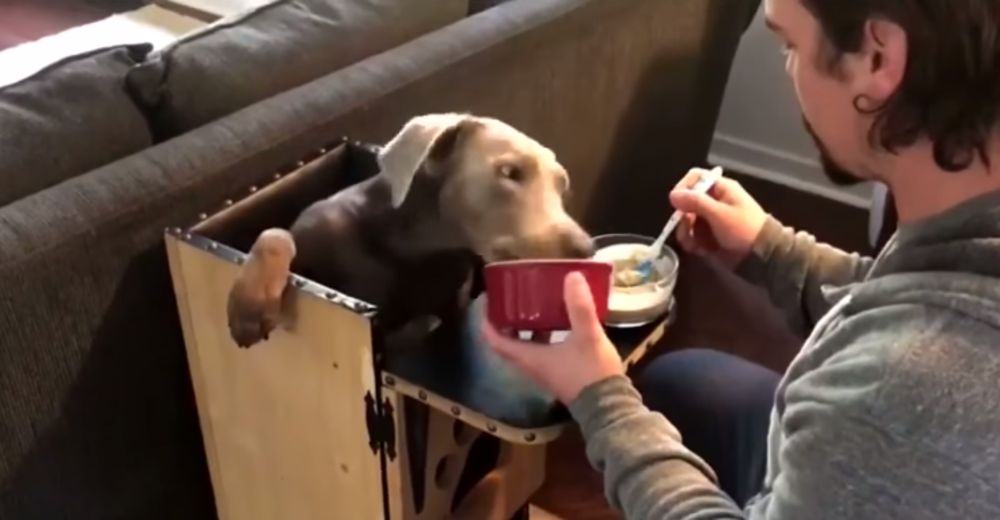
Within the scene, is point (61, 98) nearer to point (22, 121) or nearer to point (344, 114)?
point (22, 121)

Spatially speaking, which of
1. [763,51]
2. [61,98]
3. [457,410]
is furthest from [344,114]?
[763,51]

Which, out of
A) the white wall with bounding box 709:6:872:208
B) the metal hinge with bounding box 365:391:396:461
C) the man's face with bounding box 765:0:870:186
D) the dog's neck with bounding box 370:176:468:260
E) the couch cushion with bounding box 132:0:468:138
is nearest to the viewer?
the man's face with bounding box 765:0:870:186

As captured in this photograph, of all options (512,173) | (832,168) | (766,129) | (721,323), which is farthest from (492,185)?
(766,129)

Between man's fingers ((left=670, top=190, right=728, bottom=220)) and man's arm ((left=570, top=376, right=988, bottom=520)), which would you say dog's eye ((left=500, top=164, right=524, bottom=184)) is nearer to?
man's fingers ((left=670, top=190, right=728, bottom=220))

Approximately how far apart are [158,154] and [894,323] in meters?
0.79

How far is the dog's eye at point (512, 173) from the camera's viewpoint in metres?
1.20

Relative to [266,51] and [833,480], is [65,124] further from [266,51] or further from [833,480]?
[833,480]

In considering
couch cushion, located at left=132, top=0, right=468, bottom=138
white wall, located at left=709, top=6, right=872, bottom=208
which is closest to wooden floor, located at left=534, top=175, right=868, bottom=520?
white wall, located at left=709, top=6, right=872, bottom=208

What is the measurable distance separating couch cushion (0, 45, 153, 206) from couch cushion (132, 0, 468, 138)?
0.13 ft

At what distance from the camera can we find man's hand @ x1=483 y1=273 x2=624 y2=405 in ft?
3.28

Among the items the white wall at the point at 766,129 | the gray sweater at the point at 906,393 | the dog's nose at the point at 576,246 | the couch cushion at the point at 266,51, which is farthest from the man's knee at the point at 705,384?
the white wall at the point at 766,129

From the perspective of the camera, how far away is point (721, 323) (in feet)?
7.36

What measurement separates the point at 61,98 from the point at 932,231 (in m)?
0.94

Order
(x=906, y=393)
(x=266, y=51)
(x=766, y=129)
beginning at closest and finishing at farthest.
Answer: (x=906, y=393) < (x=266, y=51) < (x=766, y=129)
